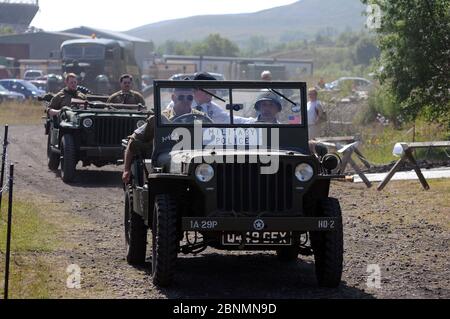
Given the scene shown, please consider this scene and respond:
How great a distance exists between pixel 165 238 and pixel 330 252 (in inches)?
51.6

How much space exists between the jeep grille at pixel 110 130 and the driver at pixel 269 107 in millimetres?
7319

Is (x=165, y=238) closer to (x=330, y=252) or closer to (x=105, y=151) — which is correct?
(x=330, y=252)

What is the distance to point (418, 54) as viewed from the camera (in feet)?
56.6

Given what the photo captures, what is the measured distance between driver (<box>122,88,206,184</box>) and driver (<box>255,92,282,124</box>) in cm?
52

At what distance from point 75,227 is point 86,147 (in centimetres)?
455

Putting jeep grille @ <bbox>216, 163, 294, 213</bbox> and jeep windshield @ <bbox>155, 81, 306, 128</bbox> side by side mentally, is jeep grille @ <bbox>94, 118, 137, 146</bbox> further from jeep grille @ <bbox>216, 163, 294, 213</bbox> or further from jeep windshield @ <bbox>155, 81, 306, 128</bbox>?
jeep grille @ <bbox>216, 163, 294, 213</bbox>

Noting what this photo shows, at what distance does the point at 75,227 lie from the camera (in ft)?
42.2

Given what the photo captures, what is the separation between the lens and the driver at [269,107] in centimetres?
1013

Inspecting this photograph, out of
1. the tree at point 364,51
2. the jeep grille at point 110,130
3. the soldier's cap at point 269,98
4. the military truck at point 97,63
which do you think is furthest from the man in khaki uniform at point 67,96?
the tree at point 364,51

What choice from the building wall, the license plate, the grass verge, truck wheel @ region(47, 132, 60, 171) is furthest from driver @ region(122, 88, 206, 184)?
the building wall

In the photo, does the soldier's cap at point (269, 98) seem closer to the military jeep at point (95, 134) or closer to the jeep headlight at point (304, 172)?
the jeep headlight at point (304, 172)

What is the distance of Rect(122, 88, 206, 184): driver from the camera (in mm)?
10102

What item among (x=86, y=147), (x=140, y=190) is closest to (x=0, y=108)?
(x=86, y=147)
